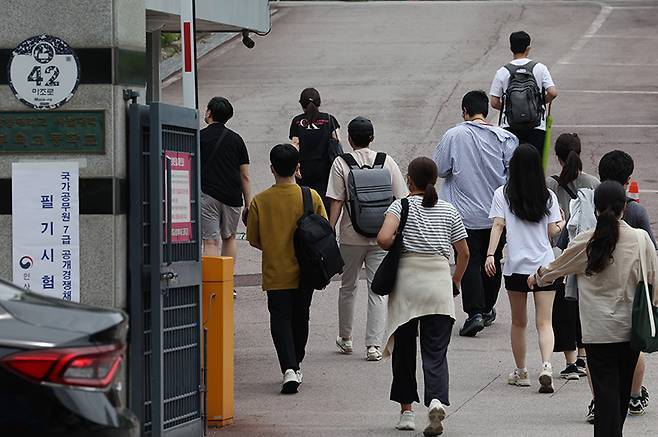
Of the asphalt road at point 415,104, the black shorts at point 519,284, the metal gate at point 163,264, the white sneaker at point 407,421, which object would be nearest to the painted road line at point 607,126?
the asphalt road at point 415,104

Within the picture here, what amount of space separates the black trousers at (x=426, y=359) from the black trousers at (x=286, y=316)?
1320mm

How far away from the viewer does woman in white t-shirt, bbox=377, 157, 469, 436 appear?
8.73 meters

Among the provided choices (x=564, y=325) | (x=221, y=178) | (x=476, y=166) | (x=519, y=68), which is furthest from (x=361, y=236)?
(x=519, y=68)

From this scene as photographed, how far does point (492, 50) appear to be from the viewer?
28.6m

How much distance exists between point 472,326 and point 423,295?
10.0ft

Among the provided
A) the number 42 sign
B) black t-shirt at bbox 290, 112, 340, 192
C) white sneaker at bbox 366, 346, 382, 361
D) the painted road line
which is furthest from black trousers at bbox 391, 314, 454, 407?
the painted road line

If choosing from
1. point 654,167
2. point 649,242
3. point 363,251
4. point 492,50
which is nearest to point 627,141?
point 654,167

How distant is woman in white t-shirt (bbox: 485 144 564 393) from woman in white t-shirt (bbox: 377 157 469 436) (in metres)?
1.10

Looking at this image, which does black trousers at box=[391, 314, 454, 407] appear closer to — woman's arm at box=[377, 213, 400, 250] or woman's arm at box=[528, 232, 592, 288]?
woman's arm at box=[377, 213, 400, 250]

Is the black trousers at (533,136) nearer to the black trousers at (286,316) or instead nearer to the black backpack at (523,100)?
the black backpack at (523,100)

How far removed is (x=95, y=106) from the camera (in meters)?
7.59

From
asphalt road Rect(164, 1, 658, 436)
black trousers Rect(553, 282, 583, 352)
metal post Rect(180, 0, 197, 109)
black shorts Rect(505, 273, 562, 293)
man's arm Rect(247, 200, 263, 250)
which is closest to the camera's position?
metal post Rect(180, 0, 197, 109)

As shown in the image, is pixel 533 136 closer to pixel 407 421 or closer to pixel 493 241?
pixel 493 241

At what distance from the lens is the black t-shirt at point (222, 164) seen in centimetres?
1223
